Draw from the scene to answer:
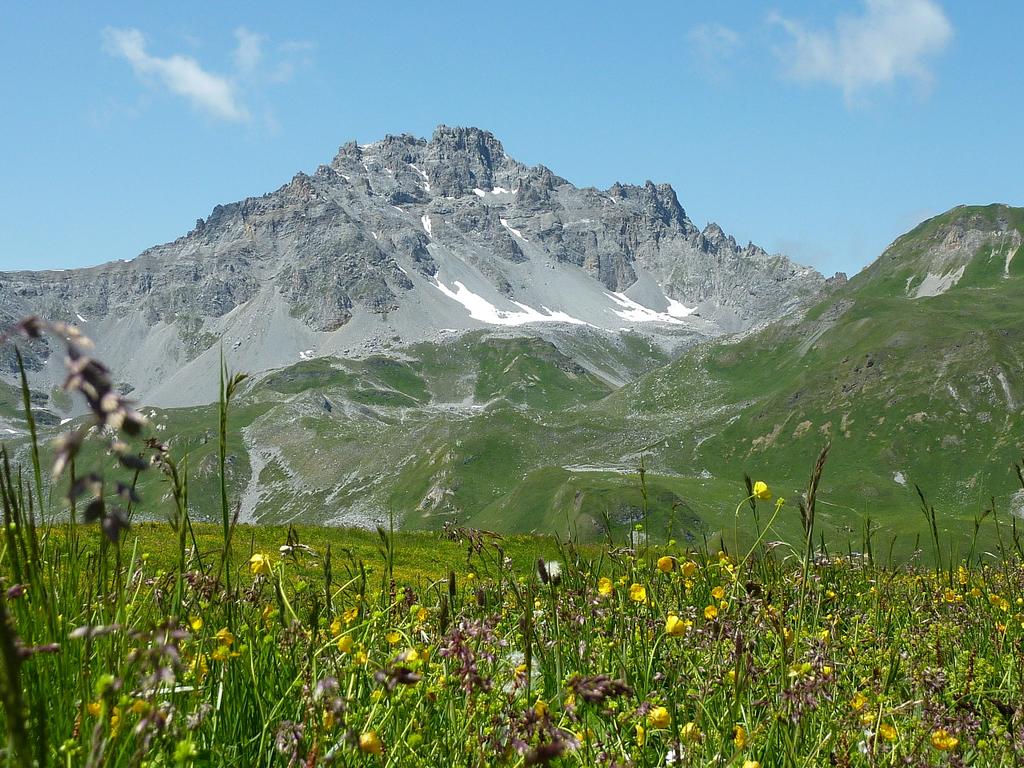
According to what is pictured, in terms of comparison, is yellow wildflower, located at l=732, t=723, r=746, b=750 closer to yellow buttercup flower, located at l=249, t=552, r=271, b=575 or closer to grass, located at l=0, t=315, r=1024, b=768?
grass, located at l=0, t=315, r=1024, b=768

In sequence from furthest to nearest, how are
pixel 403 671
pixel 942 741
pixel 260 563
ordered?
1. pixel 260 563
2. pixel 942 741
3. pixel 403 671

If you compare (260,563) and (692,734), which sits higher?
(260,563)

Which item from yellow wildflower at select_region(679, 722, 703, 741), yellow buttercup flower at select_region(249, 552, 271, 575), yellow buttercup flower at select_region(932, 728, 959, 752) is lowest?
yellow buttercup flower at select_region(932, 728, 959, 752)

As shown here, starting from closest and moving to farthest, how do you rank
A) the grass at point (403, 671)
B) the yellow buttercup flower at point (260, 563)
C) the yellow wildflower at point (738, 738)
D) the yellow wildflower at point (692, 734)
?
the grass at point (403, 671), the yellow wildflower at point (738, 738), the yellow wildflower at point (692, 734), the yellow buttercup flower at point (260, 563)

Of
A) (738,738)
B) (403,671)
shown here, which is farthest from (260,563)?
(738,738)

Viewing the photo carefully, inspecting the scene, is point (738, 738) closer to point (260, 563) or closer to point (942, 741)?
point (942, 741)

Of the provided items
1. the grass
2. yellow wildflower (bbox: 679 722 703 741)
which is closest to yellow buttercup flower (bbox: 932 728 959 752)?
the grass

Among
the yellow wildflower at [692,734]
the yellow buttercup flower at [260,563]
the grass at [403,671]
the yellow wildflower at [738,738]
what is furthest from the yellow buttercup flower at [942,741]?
the yellow buttercup flower at [260,563]

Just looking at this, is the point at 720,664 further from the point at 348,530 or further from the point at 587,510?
the point at 587,510

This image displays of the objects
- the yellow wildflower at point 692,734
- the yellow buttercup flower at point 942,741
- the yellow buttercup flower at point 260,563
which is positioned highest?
the yellow buttercup flower at point 260,563

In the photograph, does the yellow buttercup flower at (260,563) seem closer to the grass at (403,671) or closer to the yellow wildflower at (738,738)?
the grass at (403,671)

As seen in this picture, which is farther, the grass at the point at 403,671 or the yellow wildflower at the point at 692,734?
the yellow wildflower at the point at 692,734

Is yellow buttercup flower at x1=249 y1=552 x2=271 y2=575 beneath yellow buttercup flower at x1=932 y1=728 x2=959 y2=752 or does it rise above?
above

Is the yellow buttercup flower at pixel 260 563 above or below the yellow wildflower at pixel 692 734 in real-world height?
above
